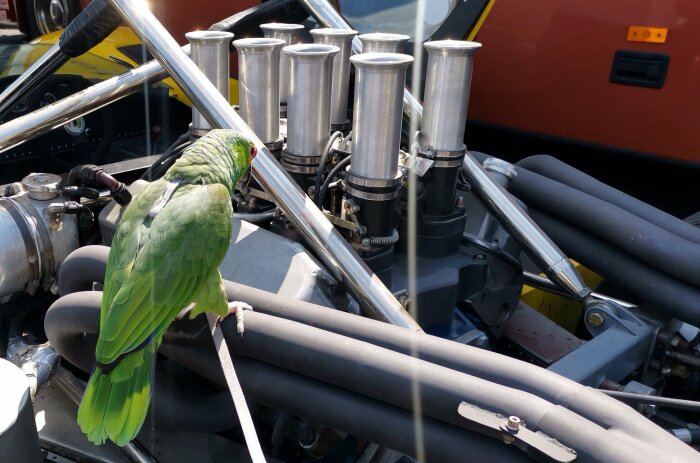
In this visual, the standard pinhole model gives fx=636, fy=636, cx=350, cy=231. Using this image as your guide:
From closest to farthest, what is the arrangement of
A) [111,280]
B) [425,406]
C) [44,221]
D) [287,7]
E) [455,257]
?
[425,406], [111,280], [44,221], [455,257], [287,7]

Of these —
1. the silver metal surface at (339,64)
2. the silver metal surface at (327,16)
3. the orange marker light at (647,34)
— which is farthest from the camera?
the orange marker light at (647,34)

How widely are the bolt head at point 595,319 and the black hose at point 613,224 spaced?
15 centimetres

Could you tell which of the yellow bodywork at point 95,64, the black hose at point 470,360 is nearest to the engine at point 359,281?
the black hose at point 470,360

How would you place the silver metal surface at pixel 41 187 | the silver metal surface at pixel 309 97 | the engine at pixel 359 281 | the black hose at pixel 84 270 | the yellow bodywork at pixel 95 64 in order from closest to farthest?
the engine at pixel 359 281 < the black hose at pixel 84 270 < the silver metal surface at pixel 309 97 < the silver metal surface at pixel 41 187 < the yellow bodywork at pixel 95 64

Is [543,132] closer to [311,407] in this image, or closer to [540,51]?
[540,51]

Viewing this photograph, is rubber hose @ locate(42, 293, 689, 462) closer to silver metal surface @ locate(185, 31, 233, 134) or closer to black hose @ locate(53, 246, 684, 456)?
black hose @ locate(53, 246, 684, 456)

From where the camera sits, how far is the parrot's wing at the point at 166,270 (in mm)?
882

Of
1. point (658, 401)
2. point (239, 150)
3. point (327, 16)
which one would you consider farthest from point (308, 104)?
point (658, 401)

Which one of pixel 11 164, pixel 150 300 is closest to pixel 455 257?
pixel 150 300

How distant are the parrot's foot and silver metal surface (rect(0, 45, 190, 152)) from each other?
71 centimetres

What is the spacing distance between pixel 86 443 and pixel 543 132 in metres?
1.92

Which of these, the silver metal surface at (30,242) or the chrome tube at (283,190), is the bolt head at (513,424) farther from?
the silver metal surface at (30,242)

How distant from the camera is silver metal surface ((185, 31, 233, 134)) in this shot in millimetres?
1460

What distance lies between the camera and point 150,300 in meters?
0.90
